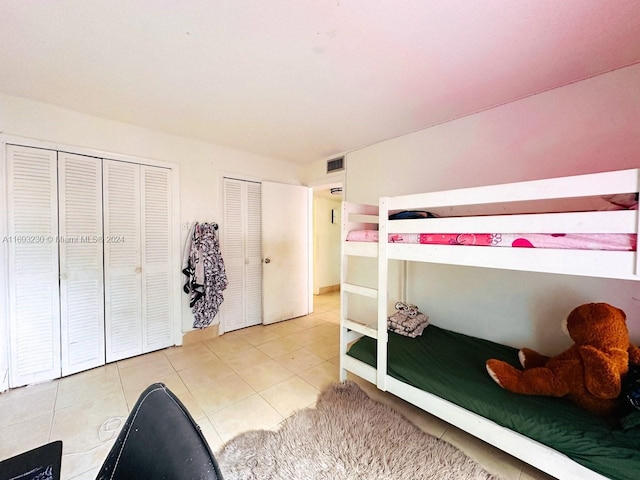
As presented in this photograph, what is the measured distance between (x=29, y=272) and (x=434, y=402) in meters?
3.22

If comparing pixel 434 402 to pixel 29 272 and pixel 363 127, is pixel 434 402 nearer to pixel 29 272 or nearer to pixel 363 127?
pixel 363 127

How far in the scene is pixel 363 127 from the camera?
7.95ft

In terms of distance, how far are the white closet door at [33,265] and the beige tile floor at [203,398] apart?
0.22 m

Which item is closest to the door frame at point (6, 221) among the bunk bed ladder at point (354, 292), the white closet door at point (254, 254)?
the white closet door at point (254, 254)

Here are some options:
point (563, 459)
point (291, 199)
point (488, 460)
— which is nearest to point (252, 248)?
point (291, 199)

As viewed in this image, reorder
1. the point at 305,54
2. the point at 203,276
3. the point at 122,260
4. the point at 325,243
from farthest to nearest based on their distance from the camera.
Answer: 1. the point at 325,243
2. the point at 203,276
3. the point at 122,260
4. the point at 305,54

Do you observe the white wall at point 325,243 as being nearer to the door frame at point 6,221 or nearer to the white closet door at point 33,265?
the door frame at point 6,221

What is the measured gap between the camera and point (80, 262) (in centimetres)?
222

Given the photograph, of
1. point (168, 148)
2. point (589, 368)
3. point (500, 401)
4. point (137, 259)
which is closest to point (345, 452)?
point (500, 401)

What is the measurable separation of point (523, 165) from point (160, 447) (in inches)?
102

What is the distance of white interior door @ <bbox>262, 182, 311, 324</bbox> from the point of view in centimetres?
339

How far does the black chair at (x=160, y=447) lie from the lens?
54 cm

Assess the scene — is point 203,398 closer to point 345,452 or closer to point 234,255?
point 345,452

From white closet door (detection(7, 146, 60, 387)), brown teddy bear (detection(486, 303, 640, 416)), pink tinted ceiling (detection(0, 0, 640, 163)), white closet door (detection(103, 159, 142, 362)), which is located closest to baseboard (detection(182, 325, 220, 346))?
white closet door (detection(103, 159, 142, 362))
